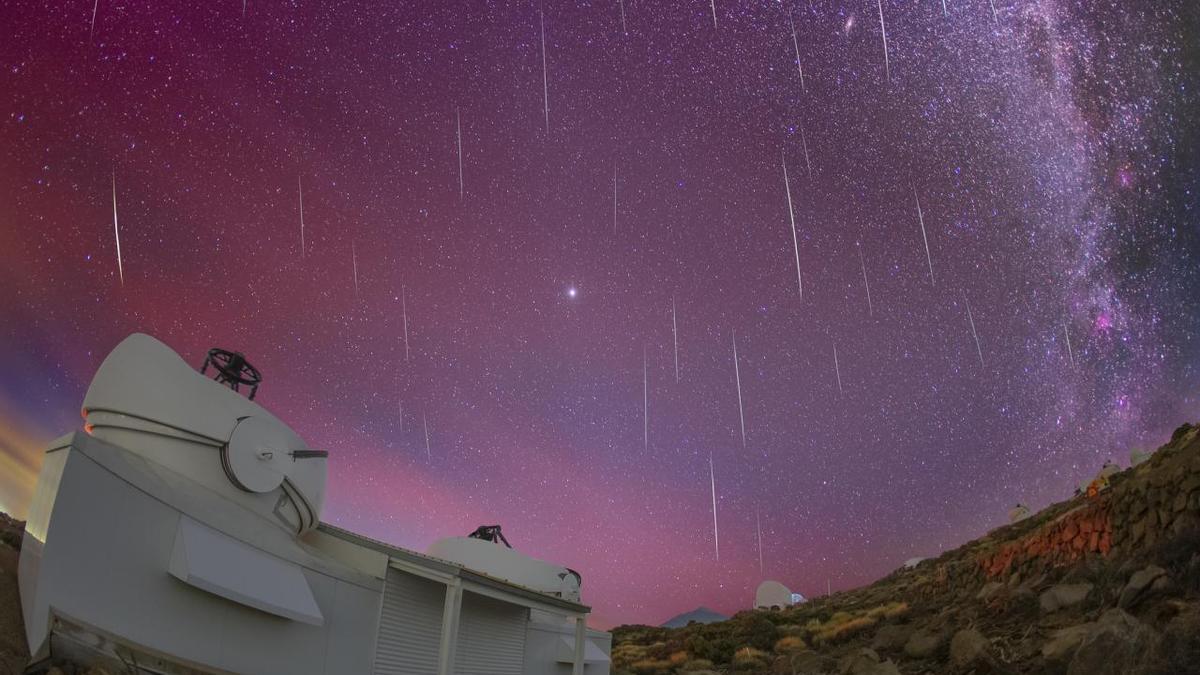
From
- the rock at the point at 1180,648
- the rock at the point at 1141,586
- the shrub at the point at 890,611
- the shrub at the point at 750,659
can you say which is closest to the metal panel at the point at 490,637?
the shrub at the point at 750,659

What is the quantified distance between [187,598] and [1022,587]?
15287 mm

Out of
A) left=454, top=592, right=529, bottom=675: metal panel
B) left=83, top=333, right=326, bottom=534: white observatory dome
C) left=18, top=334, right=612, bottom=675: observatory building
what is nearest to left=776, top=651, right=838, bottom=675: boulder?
left=18, top=334, right=612, bottom=675: observatory building

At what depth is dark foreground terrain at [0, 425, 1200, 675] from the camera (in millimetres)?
7957

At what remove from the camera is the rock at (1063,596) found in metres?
11.8

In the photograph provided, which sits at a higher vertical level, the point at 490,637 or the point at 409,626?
the point at 490,637

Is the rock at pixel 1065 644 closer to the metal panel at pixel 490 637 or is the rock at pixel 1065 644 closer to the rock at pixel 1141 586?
the rock at pixel 1141 586

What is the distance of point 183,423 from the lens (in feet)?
38.9

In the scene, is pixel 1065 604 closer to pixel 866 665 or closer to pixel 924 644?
pixel 924 644

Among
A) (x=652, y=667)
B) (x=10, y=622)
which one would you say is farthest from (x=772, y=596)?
(x=10, y=622)

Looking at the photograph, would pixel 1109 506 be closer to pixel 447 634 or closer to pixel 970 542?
pixel 447 634

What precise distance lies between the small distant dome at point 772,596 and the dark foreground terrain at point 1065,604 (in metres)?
19.9

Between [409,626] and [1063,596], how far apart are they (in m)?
12.2

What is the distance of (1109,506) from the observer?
525 inches

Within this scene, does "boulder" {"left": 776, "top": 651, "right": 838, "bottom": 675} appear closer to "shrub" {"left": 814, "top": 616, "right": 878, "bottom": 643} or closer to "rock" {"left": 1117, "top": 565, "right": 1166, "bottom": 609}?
"shrub" {"left": 814, "top": 616, "right": 878, "bottom": 643}
